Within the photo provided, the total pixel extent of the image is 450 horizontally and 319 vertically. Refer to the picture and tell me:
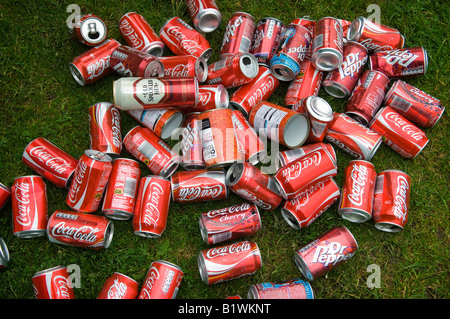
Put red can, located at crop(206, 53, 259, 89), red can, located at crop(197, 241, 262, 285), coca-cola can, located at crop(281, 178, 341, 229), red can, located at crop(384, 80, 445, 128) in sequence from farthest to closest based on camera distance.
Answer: red can, located at crop(384, 80, 445, 128) < red can, located at crop(206, 53, 259, 89) < coca-cola can, located at crop(281, 178, 341, 229) < red can, located at crop(197, 241, 262, 285)

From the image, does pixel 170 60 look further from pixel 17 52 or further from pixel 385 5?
pixel 385 5

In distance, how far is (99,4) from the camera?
3.28m

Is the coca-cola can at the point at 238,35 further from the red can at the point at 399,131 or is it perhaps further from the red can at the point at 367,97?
the red can at the point at 399,131

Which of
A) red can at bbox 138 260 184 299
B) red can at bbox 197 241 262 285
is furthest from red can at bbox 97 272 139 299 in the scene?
red can at bbox 197 241 262 285

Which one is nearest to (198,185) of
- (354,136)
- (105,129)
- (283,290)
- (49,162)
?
(105,129)

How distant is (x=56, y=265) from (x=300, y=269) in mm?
1701

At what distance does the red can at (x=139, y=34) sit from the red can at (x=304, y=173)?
57.4 inches

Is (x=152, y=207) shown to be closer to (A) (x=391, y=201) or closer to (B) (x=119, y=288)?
(B) (x=119, y=288)

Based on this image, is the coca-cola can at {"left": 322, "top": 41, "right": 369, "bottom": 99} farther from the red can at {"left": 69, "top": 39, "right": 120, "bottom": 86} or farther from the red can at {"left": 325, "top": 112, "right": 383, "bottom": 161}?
the red can at {"left": 69, "top": 39, "right": 120, "bottom": 86}

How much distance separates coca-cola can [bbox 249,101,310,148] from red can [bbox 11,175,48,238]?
62.7 inches

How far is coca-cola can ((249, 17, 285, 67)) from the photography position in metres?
3.01

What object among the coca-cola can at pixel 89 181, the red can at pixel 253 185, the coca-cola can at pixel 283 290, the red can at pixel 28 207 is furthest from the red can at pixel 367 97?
the red can at pixel 28 207
